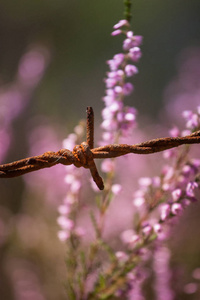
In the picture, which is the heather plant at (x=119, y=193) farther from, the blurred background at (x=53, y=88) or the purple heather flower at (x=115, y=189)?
the blurred background at (x=53, y=88)

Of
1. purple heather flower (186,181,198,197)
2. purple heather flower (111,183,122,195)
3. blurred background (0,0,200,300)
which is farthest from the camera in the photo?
blurred background (0,0,200,300)

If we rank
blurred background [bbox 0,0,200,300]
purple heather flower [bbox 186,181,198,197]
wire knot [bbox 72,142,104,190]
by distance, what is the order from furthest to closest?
blurred background [bbox 0,0,200,300] < purple heather flower [bbox 186,181,198,197] < wire knot [bbox 72,142,104,190]

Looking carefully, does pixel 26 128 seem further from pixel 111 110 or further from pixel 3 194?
pixel 111 110

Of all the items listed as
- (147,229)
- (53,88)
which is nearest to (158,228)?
(147,229)

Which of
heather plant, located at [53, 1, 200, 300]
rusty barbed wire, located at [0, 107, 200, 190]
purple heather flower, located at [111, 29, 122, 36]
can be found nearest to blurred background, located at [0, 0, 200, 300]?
heather plant, located at [53, 1, 200, 300]

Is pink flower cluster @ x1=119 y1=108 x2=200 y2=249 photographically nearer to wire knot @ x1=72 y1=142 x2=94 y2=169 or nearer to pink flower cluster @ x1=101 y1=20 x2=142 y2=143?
pink flower cluster @ x1=101 y1=20 x2=142 y2=143

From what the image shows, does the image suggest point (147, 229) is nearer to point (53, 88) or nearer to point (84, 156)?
point (84, 156)

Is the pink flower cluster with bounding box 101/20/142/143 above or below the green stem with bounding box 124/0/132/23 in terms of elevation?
below
